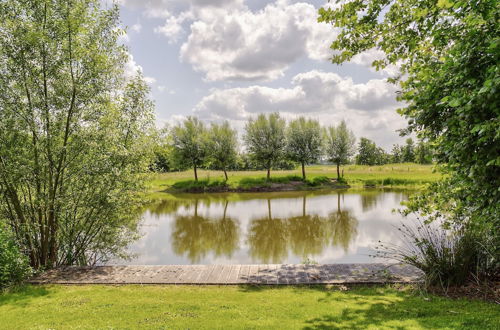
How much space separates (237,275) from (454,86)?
21.7ft

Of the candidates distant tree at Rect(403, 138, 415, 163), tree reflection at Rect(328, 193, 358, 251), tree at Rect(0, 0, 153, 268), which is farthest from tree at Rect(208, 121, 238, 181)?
distant tree at Rect(403, 138, 415, 163)

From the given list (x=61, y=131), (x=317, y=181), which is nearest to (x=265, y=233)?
(x=61, y=131)

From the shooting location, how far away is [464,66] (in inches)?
172

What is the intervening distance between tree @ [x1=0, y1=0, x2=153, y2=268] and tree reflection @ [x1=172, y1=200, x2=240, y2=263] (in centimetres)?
466

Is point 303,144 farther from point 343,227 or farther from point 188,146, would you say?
point 343,227

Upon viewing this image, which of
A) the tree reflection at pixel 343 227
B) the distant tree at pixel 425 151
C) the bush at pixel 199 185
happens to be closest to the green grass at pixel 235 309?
the distant tree at pixel 425 151

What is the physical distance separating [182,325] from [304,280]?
12.0 feet

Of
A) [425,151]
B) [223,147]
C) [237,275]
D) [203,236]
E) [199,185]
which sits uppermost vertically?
[223,147]

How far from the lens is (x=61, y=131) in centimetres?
930

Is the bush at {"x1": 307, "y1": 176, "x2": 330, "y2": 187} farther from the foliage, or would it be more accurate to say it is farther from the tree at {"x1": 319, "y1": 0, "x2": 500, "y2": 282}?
the foliage

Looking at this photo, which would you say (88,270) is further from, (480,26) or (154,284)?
(480,26)

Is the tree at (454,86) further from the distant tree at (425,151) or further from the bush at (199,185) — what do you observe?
the bush at (199,185)

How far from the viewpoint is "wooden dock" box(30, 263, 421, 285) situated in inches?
319

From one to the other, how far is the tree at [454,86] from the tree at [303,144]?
3914 cm
